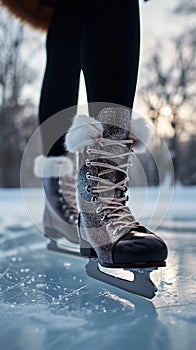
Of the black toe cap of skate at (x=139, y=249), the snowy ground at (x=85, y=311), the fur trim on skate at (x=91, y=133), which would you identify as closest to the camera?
the snowy ground at (x=85, y=311)

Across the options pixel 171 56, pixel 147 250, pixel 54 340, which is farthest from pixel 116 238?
pixel 171 56

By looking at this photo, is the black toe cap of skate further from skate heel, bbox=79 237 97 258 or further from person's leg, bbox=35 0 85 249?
person's leg, bbox=35 0 85 249

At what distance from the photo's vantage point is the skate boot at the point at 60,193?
0.96 meters

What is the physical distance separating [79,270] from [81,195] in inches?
7.9

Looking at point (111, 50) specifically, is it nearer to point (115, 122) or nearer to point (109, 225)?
point (115, 122)

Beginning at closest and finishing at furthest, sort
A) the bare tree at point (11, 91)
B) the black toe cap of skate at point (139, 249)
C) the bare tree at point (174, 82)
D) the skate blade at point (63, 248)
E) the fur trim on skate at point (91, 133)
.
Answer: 1. the black toe cap of skate at point (139, 249)
2. the fur trim on skate at point (91, 133)
3. the skate blade at point (63, 248)
4. the bare tree at point (11, 91)
5. the bare tree at point (174, 82)

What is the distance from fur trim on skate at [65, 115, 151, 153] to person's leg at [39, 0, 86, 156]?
0.32m

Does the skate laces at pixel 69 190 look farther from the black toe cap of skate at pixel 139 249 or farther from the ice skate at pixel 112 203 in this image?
the black toe cap of skate at pixel 139 249

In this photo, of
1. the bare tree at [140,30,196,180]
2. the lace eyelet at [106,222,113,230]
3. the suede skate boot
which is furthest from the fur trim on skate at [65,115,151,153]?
the bare tree at [140,30,196,180]

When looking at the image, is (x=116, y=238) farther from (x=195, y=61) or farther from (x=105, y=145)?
(x=195, y=61)

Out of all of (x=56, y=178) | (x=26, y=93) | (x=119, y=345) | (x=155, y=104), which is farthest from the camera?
(x=26, y=93)

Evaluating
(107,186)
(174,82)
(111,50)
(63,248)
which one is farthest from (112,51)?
(174,82)

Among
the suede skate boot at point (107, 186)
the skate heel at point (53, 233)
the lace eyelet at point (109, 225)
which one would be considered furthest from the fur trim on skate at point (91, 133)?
the skate heel at point (53, 233)

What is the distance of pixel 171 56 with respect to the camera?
9234 millimetres
